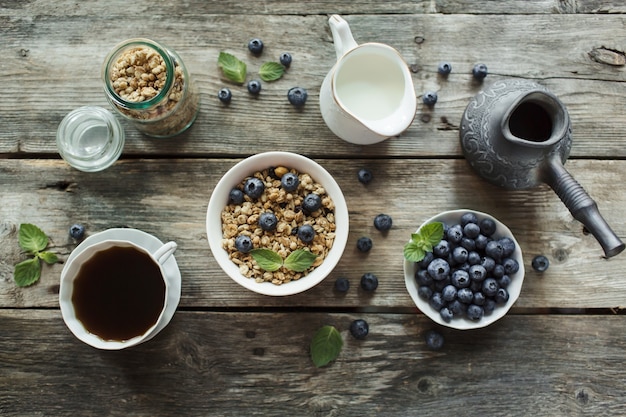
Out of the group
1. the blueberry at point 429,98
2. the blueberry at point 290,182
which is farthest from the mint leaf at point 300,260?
the blueberry at point 429,98

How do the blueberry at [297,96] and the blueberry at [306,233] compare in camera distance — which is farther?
the blueberry at [297,96]

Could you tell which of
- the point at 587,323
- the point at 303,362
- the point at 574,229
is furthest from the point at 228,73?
the point at 587,323

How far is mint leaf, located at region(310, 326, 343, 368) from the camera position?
1249mm

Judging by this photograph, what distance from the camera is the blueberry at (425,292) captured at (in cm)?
120

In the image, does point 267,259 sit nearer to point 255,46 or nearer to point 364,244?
point 364,244

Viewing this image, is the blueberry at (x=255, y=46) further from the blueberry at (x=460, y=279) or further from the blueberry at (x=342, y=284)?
the blueberry at (x=460, y=279)

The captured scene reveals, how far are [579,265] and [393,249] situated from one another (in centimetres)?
42

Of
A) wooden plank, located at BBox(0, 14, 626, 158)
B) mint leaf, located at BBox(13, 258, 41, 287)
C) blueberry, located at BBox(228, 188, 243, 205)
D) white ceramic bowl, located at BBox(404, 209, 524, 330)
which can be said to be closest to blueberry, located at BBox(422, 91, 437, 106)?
wooden plank, located at BBox(0, 14, 626, 158)

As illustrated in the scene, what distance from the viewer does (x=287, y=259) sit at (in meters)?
1.13

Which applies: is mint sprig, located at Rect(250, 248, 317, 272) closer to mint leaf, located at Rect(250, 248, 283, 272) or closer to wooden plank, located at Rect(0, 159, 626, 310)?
mint leaf, located at Rect(250, 248, 283, 272)

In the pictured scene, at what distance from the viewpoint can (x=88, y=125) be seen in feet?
4.17

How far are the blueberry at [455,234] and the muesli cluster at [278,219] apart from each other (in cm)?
24

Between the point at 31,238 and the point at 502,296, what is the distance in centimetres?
100

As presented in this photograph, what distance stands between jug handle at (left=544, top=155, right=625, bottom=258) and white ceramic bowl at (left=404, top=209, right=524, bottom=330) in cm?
14
